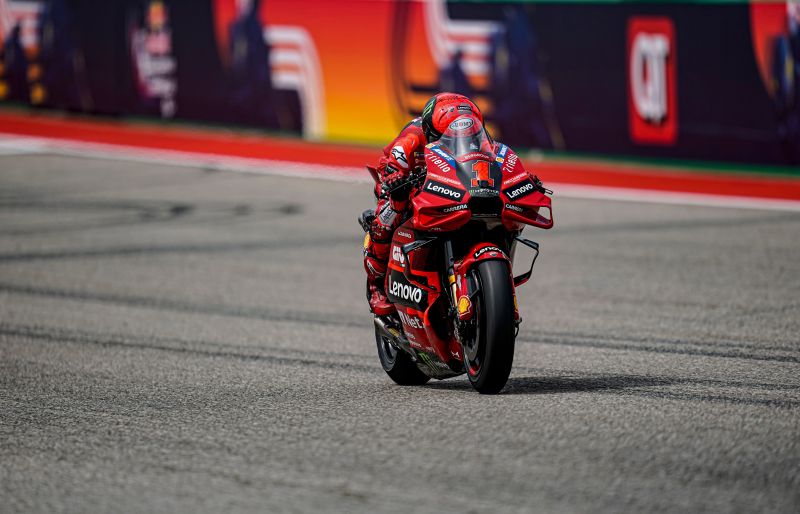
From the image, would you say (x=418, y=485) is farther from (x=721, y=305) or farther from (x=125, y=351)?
(x=721, y=305)

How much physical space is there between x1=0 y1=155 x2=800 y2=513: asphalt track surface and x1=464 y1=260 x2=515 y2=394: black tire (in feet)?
0.51

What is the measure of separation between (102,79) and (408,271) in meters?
16.6

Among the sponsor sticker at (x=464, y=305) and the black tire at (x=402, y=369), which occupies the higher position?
the sponsor sticker at (x=464, y=305)

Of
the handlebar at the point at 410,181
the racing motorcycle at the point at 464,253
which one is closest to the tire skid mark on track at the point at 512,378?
the racing motorcycle at the point at 464,253

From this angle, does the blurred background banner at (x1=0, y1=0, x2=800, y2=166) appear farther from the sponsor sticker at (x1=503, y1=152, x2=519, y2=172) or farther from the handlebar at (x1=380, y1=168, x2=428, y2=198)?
the handlebar at (x1=380, y1=168, x2=428, y2=198)

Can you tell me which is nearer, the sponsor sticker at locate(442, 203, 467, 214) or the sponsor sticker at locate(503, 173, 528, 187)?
the sponsor sticker at locate(442, 203, 467, 214)

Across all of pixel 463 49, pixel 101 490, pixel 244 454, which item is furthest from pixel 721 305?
pixel 463 49

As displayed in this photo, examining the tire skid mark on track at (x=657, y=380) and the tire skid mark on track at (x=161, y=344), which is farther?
the tire skid mark on track at (x=161, y=344)

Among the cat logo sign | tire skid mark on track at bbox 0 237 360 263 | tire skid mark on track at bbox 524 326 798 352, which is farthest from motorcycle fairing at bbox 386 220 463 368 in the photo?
the cat logo sign

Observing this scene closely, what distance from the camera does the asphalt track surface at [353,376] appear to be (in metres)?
4.97

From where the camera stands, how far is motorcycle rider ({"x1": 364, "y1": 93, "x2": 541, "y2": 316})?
6.62m

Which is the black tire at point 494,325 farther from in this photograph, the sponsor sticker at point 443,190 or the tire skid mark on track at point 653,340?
the tire skid mark on track at point 653,340

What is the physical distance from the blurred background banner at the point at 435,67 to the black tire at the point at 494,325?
10.3 meters

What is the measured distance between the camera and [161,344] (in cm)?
865
